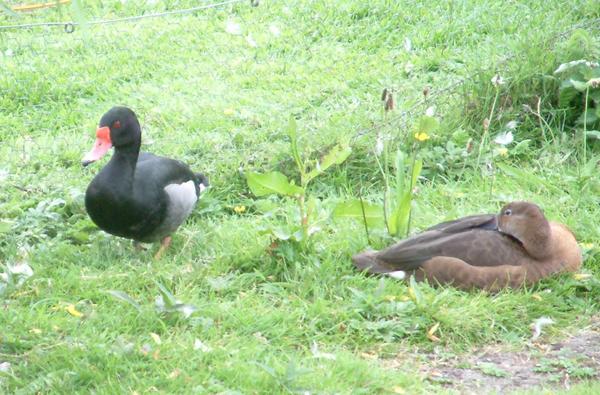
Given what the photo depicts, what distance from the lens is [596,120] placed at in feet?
20.8

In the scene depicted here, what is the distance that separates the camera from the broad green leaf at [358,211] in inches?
202

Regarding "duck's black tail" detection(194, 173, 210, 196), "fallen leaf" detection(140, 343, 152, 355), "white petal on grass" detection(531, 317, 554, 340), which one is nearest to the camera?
"fallen leaf" detection(140, 343, 152, 355)

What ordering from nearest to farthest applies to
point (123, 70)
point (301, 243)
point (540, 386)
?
point (540, 386) → point (301, 243) → point (123, 70)

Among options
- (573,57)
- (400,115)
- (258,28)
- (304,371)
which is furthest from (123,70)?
(304,371)

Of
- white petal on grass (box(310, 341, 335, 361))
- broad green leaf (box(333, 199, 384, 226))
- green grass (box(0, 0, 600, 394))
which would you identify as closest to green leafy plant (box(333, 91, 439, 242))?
broad green leaf (box(333, 199, 384, 226))

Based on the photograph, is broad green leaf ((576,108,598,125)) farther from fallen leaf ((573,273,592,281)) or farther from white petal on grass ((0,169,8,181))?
white petal on grass ((0,169,8,181))

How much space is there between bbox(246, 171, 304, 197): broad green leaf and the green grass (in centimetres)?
32

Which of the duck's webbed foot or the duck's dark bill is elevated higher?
the duck's dark bill

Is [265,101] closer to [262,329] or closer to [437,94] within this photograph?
[437,94]

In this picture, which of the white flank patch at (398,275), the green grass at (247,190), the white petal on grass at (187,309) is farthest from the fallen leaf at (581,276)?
the white petal on grass at (187,309)

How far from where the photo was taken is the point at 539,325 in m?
4.55

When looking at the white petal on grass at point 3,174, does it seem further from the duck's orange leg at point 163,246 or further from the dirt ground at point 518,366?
the dirt ground at point 518,366

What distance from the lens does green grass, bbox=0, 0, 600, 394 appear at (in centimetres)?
418

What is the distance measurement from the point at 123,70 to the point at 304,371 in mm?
4812
